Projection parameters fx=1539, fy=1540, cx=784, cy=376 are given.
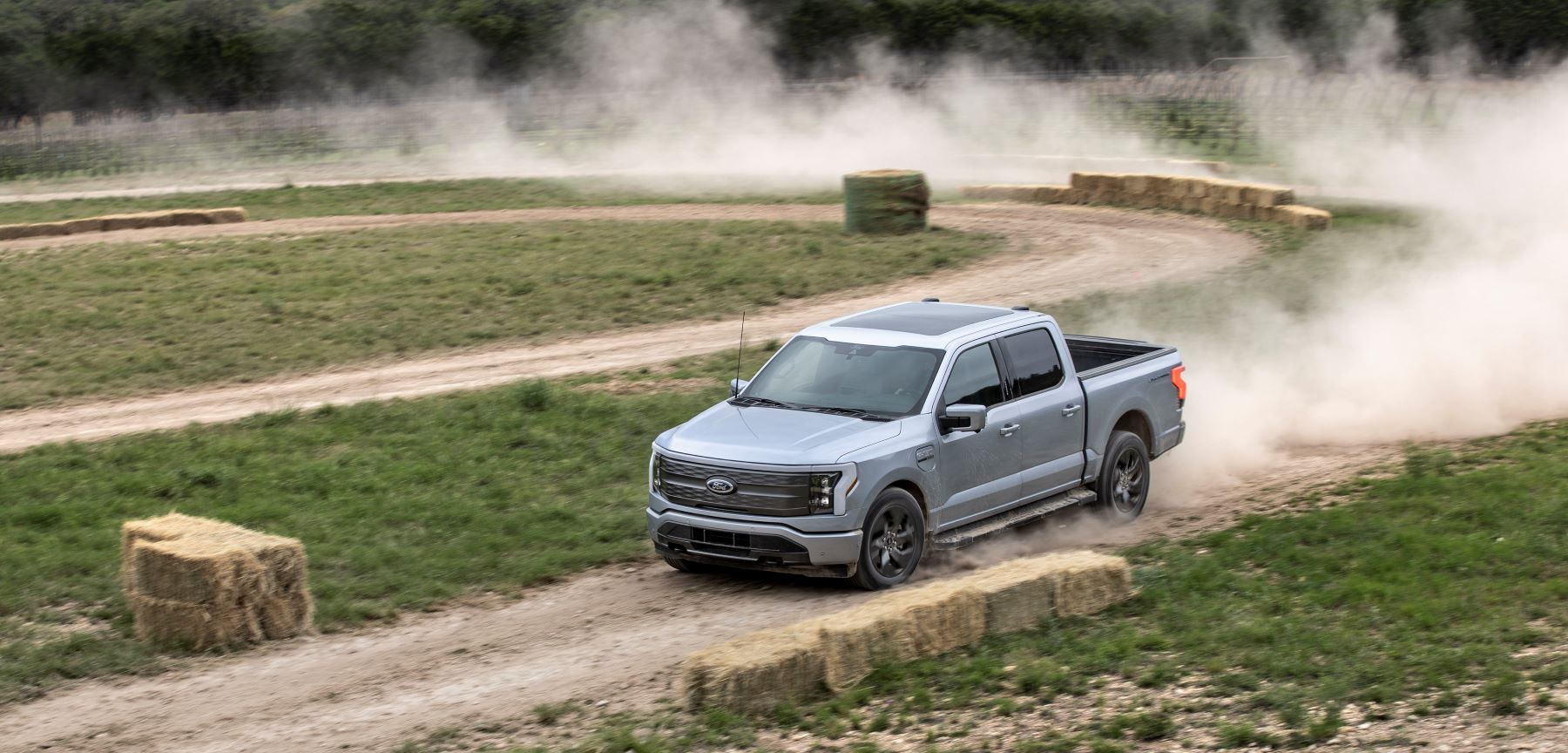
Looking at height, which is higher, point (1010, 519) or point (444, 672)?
point (1010, 519)

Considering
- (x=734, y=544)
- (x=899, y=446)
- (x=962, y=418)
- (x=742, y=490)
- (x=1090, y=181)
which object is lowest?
(x=734, y=544)

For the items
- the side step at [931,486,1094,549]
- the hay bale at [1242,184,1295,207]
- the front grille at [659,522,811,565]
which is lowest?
the side step at [931,486,1094,549]

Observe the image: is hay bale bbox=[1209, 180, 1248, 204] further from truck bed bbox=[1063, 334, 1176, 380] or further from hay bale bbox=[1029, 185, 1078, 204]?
truck bed bbox=[1063, 334, 1176, 380]

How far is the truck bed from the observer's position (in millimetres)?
13359

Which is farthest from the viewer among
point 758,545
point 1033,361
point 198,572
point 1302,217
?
point 1302,217

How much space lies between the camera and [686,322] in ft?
72.6

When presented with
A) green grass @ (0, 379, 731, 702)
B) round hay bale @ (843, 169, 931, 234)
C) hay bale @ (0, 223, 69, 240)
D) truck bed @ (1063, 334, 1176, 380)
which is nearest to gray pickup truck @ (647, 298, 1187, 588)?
truck bed @ (1063, 334, 1176, 380)

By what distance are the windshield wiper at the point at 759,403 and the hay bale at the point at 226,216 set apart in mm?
23376

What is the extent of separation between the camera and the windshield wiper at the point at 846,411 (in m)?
11.0

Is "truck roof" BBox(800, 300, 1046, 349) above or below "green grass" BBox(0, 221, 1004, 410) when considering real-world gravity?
above

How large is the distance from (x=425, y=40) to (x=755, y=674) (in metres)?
60.4

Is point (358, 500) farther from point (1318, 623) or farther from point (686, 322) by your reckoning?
point (686, 322)

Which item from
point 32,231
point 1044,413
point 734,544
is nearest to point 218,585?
point 734,544

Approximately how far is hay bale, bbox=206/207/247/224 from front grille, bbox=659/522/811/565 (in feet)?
79.1
